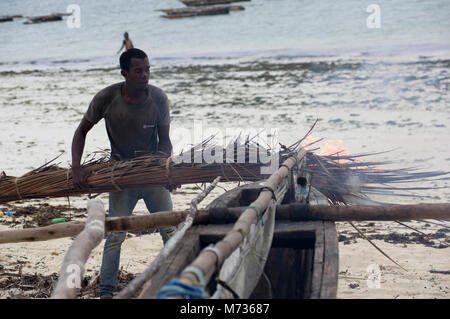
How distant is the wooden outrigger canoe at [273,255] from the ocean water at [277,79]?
2967 millimetres

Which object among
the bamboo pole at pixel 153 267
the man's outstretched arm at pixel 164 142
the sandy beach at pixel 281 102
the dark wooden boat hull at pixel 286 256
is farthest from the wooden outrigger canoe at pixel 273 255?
the man's outstretched arm at pixel 164 142

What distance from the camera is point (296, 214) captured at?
308cm

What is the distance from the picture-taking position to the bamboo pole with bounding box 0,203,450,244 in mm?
2930

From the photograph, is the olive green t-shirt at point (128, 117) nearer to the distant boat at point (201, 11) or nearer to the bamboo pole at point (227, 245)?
the bamboo pole at point (227, 245)

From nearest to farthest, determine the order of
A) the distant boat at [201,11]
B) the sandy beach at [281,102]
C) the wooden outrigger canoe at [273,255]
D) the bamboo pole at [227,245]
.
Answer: the bamboo pole at [227,245] → the wooden outrigger canoe at [273,255] → the sandy beach at [281,102] → the distant boat at [201,11]

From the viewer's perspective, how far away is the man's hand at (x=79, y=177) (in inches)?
147

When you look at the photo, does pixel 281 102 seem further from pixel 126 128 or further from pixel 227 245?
pixel 227 245

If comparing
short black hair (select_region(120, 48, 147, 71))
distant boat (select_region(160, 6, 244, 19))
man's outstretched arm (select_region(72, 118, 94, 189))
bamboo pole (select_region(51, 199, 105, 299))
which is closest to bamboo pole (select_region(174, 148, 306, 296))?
bamboo pole (select_region(51, 199, 105, 299))

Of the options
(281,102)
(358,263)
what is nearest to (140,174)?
(358,263)

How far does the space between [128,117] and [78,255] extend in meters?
1.74

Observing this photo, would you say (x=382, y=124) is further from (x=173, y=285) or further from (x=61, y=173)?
(x=173, y=285)

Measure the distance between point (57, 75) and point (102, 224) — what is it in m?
16.6

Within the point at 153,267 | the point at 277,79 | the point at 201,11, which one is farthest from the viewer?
the point at 201,11

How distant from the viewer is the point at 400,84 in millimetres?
11852
